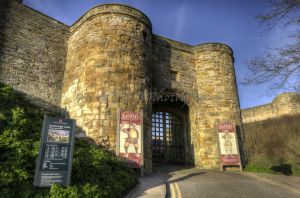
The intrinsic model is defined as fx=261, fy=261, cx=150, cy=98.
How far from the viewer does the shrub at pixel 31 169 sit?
4539mm

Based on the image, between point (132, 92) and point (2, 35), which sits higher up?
point (2, 35)

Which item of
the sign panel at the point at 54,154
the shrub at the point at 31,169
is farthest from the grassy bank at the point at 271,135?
the sign panel at the point at 54,154

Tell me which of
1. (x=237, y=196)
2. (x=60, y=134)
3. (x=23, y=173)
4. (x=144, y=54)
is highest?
(x=144, y=54)

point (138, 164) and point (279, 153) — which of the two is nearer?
point (138, 164)

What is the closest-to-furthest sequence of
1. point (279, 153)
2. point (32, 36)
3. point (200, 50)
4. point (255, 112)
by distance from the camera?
point (32, 36) → point (200, 50) → point (279, 153) → point (255, 112)

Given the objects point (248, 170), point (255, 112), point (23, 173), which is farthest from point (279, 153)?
point (23, 173)

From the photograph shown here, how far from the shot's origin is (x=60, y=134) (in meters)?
5.02

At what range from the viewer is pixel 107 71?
9727 mm

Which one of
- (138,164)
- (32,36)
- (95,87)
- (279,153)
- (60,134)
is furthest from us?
(279,153)

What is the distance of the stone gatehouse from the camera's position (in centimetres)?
955

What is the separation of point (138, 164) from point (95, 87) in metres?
3.20

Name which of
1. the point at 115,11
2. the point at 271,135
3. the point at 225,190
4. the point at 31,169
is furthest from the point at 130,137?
the point at 271,135

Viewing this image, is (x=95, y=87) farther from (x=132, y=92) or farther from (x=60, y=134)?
(x=60, y=134)

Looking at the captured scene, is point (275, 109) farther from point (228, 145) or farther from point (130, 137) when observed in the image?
point (130, 137)
